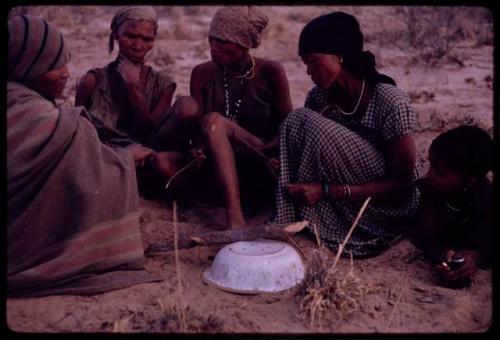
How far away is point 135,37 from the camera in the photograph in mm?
4164

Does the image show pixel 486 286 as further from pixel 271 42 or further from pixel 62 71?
pixel 271 42

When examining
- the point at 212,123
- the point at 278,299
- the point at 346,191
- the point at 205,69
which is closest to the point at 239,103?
the point at 205,69

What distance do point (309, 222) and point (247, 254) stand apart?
601 millimetres

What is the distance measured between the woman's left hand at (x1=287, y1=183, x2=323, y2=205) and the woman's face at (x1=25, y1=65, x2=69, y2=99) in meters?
1.42

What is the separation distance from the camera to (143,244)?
356 centimetres

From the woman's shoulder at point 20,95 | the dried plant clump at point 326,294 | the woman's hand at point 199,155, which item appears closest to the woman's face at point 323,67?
the woman's hand at point 199,155

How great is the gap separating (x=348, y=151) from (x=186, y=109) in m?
1.09

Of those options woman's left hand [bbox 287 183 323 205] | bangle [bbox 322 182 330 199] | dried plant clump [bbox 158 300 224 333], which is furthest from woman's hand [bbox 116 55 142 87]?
dried plant clump [bbox 158 300 224 333]

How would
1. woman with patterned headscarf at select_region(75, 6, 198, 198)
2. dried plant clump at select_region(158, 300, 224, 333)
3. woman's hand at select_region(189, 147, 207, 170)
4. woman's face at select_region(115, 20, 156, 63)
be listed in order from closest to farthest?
dried plant clump at select_region(158, 300, 224, 333), woman's hand at select_region(189, 147, 207, 170), woman with patterned headscarf at select_region(75, 6, 198, 198), woman's face at select_region(115, 20, 156, 63)

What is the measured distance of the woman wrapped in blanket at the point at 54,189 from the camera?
2.93m

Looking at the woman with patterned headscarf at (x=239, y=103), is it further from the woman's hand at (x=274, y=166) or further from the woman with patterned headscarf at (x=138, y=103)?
the woman with patterned headscarf at (x=138, y=103)

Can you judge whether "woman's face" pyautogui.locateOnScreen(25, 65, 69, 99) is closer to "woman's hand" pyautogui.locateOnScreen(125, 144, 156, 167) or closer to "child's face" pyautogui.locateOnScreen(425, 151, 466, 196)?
"woman's hand" pyautogui.locateOnScreen(125, 144, 156, 167)

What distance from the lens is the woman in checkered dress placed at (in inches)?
140
